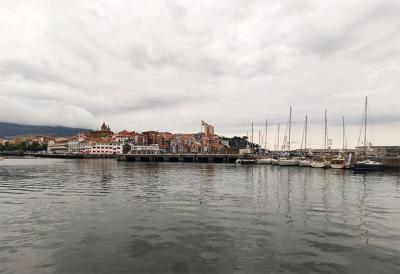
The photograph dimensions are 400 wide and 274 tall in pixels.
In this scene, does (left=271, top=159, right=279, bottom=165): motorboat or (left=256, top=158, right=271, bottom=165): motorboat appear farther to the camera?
(left=256, top=158, right=271, bottom=165): motorboat

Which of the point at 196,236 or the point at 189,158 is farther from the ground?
the point at 196,236

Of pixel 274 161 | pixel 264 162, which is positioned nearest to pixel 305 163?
pixel 274 161

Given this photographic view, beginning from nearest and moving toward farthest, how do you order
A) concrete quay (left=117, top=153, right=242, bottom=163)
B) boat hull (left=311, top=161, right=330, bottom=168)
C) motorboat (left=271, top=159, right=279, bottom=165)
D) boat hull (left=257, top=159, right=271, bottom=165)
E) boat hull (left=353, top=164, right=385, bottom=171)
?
1. boat hull (left=353, top=164, right=385, bottom=171)
2. boat hull (left=311, top=161, right=330, bottom=168)
3. motorboat (left=271, top=159, right=279, bottom=165)
4. boat hull (left=257, top=159, right=271, bottom=165)
5. concrete quay (left=117, top=153, right=242, bottom=163)

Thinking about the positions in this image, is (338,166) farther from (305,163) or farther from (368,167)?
(305,163)

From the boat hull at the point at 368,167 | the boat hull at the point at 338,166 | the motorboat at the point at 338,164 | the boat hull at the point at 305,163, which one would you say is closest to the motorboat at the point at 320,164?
the motorboat at the point at 338,164

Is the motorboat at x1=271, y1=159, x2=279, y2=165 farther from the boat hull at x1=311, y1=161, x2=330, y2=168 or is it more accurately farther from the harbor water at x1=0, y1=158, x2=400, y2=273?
the harbor water at x1=0, y1=158, x2=400, y2=273

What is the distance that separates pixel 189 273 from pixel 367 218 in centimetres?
1502

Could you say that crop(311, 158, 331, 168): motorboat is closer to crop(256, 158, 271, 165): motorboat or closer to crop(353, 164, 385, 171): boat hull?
crop(353, 164, 385, 171): boat hull

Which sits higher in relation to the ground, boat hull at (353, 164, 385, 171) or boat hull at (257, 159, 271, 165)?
boat hull at (353, 164, 385, 171)

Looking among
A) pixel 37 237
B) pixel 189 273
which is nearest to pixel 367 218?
pixel 189 273

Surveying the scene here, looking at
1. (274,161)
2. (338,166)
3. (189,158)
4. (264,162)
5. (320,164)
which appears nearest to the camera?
(338,166)

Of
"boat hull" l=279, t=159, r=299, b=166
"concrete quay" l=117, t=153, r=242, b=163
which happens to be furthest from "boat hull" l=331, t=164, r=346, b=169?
"concrete quay" l=117, t=153, r=242, b=163

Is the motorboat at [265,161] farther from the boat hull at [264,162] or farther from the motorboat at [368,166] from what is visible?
the motorboat at [368,166]

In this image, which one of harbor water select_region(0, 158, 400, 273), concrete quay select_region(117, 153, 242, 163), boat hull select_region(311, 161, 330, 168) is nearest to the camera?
harbor water select_region(0, 158, 400, 273)
